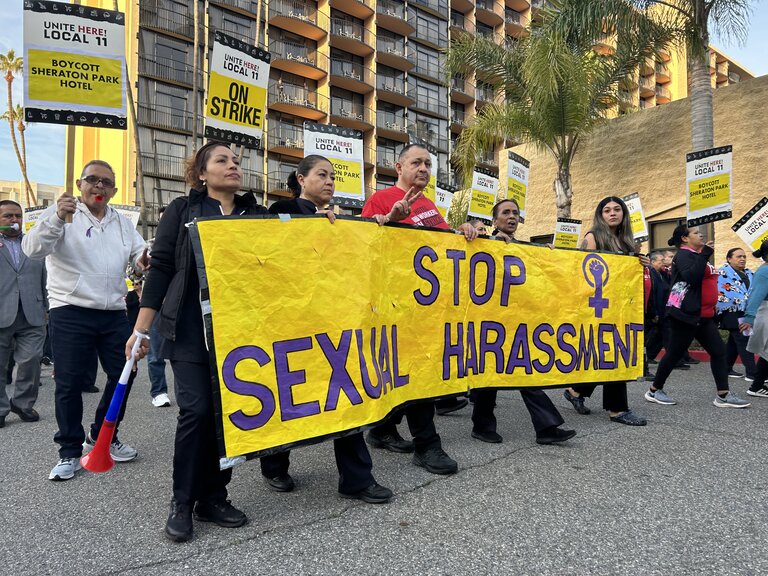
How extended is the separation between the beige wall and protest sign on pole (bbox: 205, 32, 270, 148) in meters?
13.5

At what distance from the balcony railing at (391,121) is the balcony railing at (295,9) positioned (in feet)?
22.7

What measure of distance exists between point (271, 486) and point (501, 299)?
2.07 m

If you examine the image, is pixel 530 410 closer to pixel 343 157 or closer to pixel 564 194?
pixel 343 157

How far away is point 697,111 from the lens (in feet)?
39.8

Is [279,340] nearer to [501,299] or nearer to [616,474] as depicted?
[501,299]

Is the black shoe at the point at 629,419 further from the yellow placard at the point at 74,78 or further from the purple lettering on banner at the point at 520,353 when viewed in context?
the yellow placard at the point at 74,78

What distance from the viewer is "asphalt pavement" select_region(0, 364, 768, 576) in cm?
229

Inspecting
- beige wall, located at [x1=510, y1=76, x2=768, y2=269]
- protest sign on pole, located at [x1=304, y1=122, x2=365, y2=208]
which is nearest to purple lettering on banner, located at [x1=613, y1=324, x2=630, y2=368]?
protest sign on pole, located at [x1=304, y1=122, x2=365, y2=208]

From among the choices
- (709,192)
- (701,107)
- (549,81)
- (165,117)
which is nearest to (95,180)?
(709,192)

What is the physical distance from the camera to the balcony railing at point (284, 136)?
31608 mm

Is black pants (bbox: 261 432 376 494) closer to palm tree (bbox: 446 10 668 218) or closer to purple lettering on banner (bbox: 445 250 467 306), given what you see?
purple lettering on banner (bbox: 445 250 467 306)

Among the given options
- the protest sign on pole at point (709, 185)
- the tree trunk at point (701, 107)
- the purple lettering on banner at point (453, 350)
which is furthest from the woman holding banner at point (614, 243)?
the tree trunk at point (701, 107)

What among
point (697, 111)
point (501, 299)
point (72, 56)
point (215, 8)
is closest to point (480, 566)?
point (501, 299)

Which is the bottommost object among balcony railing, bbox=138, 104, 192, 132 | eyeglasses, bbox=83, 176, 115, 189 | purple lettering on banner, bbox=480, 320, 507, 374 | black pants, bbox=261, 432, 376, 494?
black pants, bbox=261, 432, 376, 494
